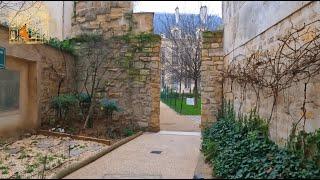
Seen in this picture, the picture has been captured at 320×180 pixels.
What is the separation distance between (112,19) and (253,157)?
7.34 meters

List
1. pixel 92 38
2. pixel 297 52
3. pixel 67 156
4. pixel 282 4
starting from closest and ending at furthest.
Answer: pixel 297 52
pixel 282 4
pixel 67 156
pixel 92 38

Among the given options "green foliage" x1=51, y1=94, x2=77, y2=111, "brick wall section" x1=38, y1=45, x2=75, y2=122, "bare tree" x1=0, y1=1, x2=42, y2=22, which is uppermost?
"bare tree" x1=0, y1=1, x2=42, y2=22

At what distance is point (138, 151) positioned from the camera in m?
6.89

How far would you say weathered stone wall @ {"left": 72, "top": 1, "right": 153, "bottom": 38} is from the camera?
10.8 metres

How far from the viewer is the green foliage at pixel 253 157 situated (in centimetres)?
426

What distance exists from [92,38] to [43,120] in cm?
300

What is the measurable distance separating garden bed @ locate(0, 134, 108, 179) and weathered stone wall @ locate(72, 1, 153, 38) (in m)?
4.04

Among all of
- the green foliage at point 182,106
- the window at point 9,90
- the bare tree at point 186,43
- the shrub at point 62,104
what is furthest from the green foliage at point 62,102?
the bare tree at point 186,43

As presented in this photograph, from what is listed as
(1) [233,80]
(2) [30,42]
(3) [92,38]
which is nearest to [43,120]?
(2) [30,42]

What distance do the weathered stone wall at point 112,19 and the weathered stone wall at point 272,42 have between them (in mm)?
2963

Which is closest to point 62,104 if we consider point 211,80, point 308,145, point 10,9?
point 10,9

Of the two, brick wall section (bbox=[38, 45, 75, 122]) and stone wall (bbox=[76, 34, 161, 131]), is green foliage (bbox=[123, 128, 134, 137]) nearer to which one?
stone wall (bbox=[76, 34, 161, 131])

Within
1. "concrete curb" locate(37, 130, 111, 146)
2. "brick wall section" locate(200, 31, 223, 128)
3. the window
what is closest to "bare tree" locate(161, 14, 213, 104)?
"brick wall section" locate(200, 31, 223, 128)

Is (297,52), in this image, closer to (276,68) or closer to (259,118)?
(276,68)
